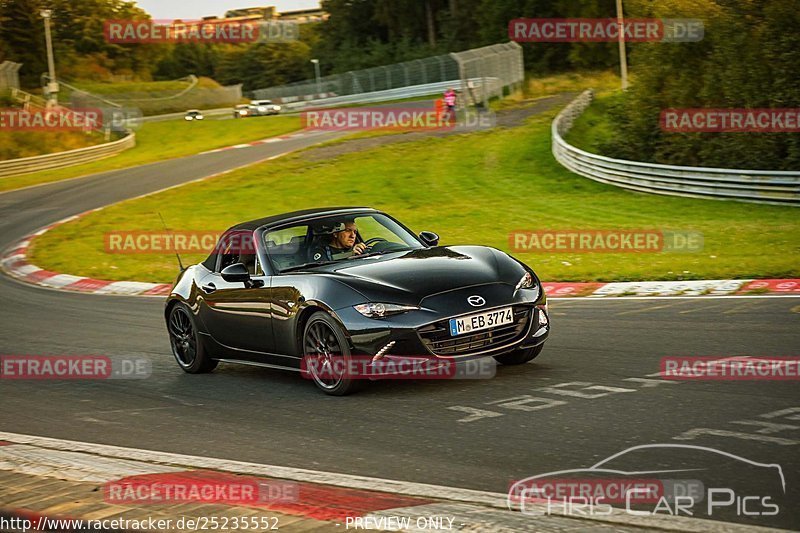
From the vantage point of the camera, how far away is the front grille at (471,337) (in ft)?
26.1

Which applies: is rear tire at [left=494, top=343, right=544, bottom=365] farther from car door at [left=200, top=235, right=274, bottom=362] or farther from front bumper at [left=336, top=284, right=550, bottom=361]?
car door at [left=200, top=235, right=274, bottom=362]

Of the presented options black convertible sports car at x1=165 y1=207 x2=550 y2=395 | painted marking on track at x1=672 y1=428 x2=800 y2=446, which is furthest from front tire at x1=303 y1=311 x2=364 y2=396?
painted marking on track at x1=672 y1=428 x2=800 y2=446

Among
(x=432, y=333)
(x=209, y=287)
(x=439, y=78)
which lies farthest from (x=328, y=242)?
(x=439, y=78)

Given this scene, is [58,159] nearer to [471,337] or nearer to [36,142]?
[36,142]

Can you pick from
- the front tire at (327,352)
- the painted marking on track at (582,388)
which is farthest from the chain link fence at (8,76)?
the painted marking on track at (582,388)

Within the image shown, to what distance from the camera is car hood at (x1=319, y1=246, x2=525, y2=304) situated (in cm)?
811

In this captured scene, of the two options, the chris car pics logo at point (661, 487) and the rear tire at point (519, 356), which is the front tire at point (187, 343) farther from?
the chris car pics logo at point (661, 487)

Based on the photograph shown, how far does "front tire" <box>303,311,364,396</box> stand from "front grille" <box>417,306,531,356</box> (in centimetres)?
63

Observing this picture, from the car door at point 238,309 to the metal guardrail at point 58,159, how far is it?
35.1 m

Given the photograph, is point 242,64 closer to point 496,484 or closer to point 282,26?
point 282,26

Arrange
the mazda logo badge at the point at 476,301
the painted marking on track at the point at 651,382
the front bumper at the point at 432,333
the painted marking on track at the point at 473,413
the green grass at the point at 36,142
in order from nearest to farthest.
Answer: the painted marking on track at the point at 473,413 < the painted marking on track at the point at 651,382 < the front bumper at the point at 432,333 < the mazda logo badge at the point at 476,301 < the green grass at the point at 36,142

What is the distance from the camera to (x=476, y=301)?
8.09m

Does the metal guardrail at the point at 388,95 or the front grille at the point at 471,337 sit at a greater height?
the front grille at the point at 471,337

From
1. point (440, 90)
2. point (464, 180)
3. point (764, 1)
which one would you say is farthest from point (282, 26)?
point (764, 1)
